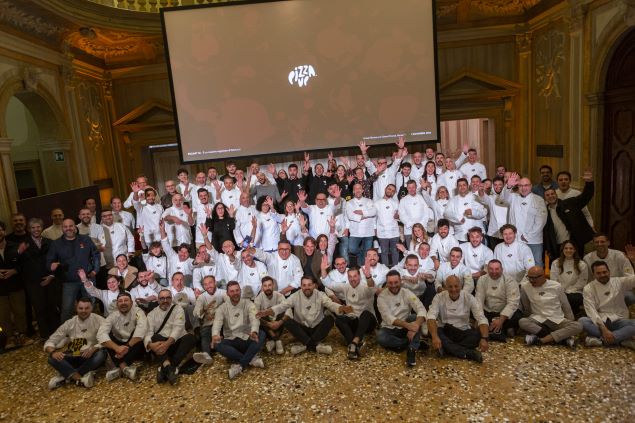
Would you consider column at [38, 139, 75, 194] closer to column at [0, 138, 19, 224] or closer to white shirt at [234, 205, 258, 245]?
column at [0, 138, 19, 224]

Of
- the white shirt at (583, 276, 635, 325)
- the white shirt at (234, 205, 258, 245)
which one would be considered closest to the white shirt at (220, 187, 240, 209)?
the white shirt at (234, 205, 258, 245)

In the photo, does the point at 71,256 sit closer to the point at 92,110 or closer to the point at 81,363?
the point at 81,363

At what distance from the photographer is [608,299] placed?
4785 millimetres

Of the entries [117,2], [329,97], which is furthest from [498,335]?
[117,2]

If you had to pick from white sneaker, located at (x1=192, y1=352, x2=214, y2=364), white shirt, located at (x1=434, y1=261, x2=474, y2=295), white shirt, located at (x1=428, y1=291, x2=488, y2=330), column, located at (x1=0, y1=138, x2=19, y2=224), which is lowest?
white sneaker, located at (x1=192, y1=352, x2=214, y2=364)

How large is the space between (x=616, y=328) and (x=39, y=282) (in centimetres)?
698

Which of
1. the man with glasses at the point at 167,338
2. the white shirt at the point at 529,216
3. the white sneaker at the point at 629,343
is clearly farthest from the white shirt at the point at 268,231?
the white sneaker at the point at 629,343

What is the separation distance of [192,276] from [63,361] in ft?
6.26

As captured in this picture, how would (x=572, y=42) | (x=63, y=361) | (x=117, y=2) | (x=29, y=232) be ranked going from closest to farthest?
(x=63, y=361)
(x=29, y=232)
(x=572, y=42)
(x=117, y=2)

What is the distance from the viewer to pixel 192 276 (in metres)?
6.17

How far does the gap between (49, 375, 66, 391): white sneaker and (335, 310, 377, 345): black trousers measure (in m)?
3.10

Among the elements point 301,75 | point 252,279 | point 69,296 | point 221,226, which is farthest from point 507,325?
point 301,75

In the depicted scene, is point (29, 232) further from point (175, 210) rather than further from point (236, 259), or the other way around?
point (236, 259)

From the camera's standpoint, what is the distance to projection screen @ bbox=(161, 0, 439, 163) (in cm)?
827
